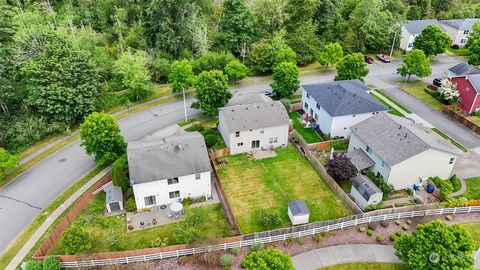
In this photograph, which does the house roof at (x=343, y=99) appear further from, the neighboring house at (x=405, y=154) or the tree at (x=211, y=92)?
the tree at (x=211, y=92)

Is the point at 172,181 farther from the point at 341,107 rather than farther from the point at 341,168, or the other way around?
the point at 341,107

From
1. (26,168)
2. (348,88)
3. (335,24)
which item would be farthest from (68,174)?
(335,24)

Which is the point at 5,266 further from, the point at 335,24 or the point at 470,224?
the point at 335,24

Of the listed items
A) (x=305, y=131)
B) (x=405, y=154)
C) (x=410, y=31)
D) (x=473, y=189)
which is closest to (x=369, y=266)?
(x=405, y=154)

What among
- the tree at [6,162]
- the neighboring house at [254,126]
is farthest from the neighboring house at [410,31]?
the tree at [6,162]

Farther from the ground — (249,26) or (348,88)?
(249,26)

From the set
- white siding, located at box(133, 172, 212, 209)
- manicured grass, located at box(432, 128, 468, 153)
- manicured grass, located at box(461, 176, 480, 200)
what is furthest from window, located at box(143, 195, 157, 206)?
manicured grass, located at box(432, 128, 468, 153)
